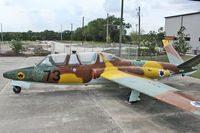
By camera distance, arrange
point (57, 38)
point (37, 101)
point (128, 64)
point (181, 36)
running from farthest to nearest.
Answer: point (57, 38), point (181, 36), point (128, 64), point (37, 101)

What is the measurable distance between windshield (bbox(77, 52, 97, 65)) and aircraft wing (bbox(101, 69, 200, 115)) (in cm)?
135

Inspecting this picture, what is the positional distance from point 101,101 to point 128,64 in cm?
289

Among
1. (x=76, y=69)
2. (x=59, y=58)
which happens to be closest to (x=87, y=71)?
(x=76, y=69)

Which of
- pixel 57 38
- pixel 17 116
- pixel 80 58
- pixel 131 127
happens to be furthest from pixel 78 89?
pixel 57 38

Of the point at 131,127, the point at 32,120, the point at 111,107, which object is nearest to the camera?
the point at 131,127

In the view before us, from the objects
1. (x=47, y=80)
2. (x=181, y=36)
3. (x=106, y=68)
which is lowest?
(x=47, y=80)

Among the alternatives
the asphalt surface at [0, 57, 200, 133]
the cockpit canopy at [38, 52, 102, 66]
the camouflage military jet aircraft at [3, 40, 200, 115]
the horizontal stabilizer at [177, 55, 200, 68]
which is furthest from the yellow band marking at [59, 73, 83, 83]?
the horizontal stabilizer at [177, 55, 200, 68]

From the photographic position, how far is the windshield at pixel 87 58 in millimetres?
9026

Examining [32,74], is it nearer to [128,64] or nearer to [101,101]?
[101,101]

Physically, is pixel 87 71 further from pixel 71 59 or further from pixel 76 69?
pixel 71 59

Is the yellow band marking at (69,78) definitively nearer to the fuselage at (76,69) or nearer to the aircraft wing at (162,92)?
the fuselage at (76,69)

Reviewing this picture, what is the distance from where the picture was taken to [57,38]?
383 ft

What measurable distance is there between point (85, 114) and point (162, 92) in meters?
3.03

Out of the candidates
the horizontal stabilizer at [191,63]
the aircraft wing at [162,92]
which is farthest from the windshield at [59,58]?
the horizontal stabilizer at [191,63]
